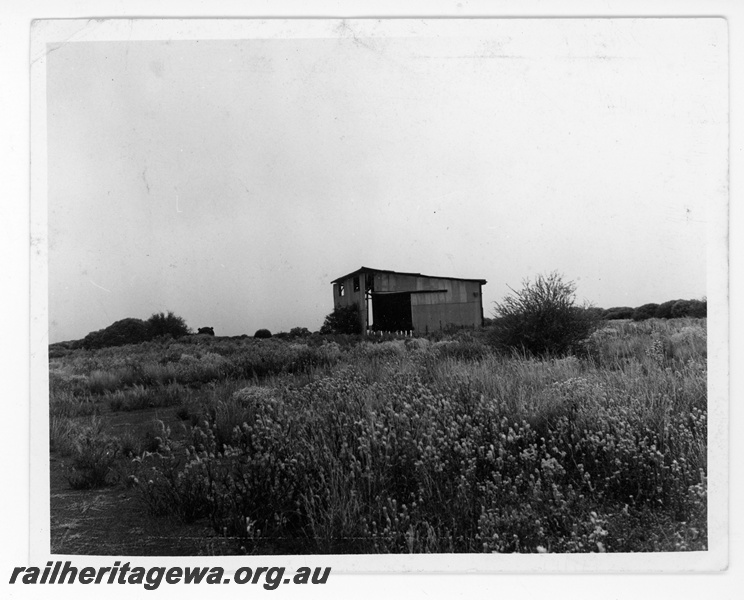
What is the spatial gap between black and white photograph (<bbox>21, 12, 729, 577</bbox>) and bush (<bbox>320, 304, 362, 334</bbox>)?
0.02 metres

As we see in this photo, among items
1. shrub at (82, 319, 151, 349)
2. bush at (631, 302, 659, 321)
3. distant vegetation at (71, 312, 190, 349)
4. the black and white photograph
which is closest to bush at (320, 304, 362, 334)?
the black and white photograph

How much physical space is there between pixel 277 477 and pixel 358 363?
1.09 m

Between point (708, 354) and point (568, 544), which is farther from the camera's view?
point (708, 354)

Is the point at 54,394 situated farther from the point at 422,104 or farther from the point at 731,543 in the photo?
the point at 731,543

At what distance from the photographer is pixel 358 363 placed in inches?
174

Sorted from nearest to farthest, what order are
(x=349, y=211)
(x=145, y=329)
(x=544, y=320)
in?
1. (x=145, y=329)
2. (x=349, y=211)
3. (x=544, y=320)

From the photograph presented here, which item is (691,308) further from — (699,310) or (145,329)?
(145,329)

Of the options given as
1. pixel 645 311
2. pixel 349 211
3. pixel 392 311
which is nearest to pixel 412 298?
pixel 392 311

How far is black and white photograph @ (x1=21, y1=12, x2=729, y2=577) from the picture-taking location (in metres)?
4.37

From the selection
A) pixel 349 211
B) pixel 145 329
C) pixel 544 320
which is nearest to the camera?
pixel 145 329

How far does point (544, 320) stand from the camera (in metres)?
4.94

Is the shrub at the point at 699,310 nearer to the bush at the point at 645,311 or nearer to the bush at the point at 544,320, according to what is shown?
the bush at the point at 645,311

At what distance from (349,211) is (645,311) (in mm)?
2502

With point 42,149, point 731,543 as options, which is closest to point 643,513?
point 731,543
